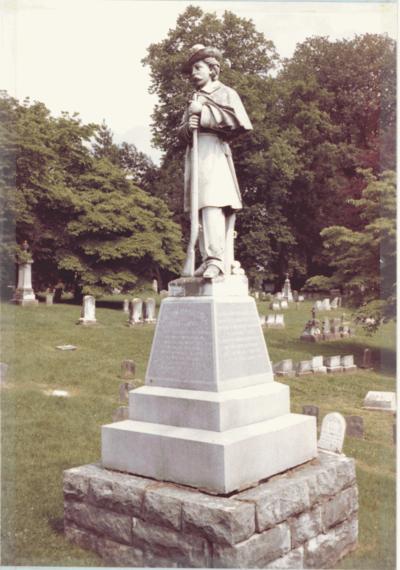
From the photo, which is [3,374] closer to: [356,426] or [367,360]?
[356,426]

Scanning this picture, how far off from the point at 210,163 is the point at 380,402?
→ 7.27 meters

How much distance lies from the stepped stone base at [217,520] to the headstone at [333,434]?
0.56 m

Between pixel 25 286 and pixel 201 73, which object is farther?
pixel 25 286

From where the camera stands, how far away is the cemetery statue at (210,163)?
223 inches

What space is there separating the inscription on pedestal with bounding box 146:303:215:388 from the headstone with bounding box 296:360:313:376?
8.64 meters

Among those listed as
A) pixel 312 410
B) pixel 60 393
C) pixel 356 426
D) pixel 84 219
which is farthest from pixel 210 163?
pixel 84 219

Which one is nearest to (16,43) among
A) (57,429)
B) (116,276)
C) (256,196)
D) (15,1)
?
(15,1)

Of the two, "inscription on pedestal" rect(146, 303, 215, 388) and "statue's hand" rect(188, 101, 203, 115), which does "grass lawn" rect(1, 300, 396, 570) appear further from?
"statue's hand" rect(188, 101, 203, 115)

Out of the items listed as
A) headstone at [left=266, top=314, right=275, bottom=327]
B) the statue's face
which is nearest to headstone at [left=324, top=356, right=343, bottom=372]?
headstone at [left=266, top=314, right=275, bottom=327]

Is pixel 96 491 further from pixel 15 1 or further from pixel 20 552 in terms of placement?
pixel 15 1

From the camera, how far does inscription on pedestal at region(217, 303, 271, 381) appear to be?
Answer: 17.5ft

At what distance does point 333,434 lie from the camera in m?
6.27

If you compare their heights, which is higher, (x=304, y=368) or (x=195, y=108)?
(x=195, y=108)

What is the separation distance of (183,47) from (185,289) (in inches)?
764
